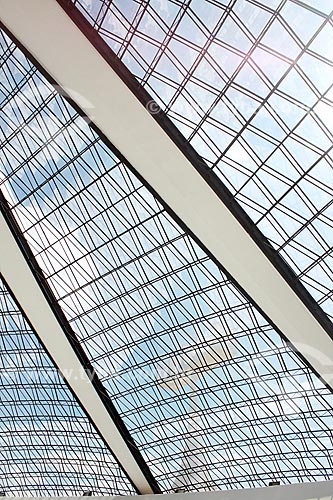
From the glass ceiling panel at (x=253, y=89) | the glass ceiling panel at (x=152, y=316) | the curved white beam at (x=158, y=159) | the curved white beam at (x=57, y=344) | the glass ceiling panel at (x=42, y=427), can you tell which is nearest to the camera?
the glass ceiling panel at (x=253, y=89)

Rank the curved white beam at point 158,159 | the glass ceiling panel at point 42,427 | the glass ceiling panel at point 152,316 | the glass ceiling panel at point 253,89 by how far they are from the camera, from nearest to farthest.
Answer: the glass ceiling panel at point 253,89 → the curved white beam at point 158,159 → the glass ceiling panel at point 152,316 → the glass ceiling panel at point 42,427

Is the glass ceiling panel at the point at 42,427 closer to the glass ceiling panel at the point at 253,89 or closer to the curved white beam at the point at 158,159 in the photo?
the curved white beam at the point at 158,159

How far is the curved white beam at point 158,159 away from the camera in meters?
21.8

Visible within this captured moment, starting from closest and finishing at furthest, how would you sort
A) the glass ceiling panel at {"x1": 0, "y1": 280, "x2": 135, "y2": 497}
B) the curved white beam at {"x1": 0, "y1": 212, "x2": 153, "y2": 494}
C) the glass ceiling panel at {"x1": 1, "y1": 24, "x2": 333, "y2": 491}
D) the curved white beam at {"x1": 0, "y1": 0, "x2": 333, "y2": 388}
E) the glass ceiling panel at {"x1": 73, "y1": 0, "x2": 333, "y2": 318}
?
the glass ceiling panel at {"x1": 73, "y1": 0, "x2": 333, "y2": 318} < the curved white beam at {"x1": 0, "y1": 0, "x2": 333, "y2": 388} < the glass ceiling panel at {"x1": 1, "y1": 24, "x2": 333, "y2": 491} < the curved white beam at {"x1": 0, "y1": 212, "x2": 153, "y2": 494} < the glass ceiling panel at {"x1": 0, "y1": 280, "x2": 135, "y2": 497}

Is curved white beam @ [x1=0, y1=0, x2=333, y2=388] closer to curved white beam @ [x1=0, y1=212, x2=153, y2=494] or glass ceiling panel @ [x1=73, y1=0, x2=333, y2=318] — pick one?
glass ceiling panel @ [x1=73, y1=0, x2=333, y2=318]

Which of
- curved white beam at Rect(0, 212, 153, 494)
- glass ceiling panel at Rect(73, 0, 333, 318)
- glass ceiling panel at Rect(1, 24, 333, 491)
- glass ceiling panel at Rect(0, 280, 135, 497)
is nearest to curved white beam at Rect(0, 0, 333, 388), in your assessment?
glass ceiling panel at Rect(73, 0, 333, 318)

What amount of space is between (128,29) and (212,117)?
4.74 meters

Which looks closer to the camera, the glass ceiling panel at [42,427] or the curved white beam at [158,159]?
the curved white beam at [158,159]

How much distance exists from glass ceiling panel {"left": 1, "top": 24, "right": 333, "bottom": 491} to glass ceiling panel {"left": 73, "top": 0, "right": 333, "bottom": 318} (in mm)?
4530

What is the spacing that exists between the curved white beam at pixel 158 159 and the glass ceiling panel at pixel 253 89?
933 mm

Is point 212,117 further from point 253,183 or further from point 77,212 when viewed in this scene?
point 77,212

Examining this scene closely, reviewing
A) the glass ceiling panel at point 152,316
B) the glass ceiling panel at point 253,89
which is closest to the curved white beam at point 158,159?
the glass ceiling panel at point 253,89

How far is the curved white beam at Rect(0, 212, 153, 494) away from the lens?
110 ft

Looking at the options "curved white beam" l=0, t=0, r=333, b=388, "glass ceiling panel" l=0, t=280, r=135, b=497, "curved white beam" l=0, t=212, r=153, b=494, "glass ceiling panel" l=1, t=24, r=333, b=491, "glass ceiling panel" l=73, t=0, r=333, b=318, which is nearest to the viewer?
"glass ceiling panel" l=73, t=0, r=333, b=318
